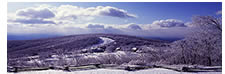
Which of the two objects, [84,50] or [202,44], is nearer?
[84,50]

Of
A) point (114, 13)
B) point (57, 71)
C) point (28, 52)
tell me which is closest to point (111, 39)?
point (114, 13)

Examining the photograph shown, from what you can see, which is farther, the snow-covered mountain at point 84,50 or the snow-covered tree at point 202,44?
the snow-covered tree at point 202,44

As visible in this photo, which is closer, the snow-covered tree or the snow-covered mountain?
the snow-covered mountain

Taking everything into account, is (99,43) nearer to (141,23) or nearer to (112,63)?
(112,63)

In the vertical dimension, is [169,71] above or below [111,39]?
below

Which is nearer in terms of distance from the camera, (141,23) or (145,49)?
(141,23)

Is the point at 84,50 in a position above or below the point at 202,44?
below

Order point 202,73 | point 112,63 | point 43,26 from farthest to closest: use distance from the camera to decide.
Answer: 1. point 112,63
2. point 43,26
3. point 202,73

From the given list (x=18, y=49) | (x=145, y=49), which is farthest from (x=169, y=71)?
(x=18, y=49)

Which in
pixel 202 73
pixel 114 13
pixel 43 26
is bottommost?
pixel 202 73

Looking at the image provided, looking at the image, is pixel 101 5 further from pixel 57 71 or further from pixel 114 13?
pixel 57 71

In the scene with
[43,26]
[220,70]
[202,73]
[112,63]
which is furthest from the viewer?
[112,63]
